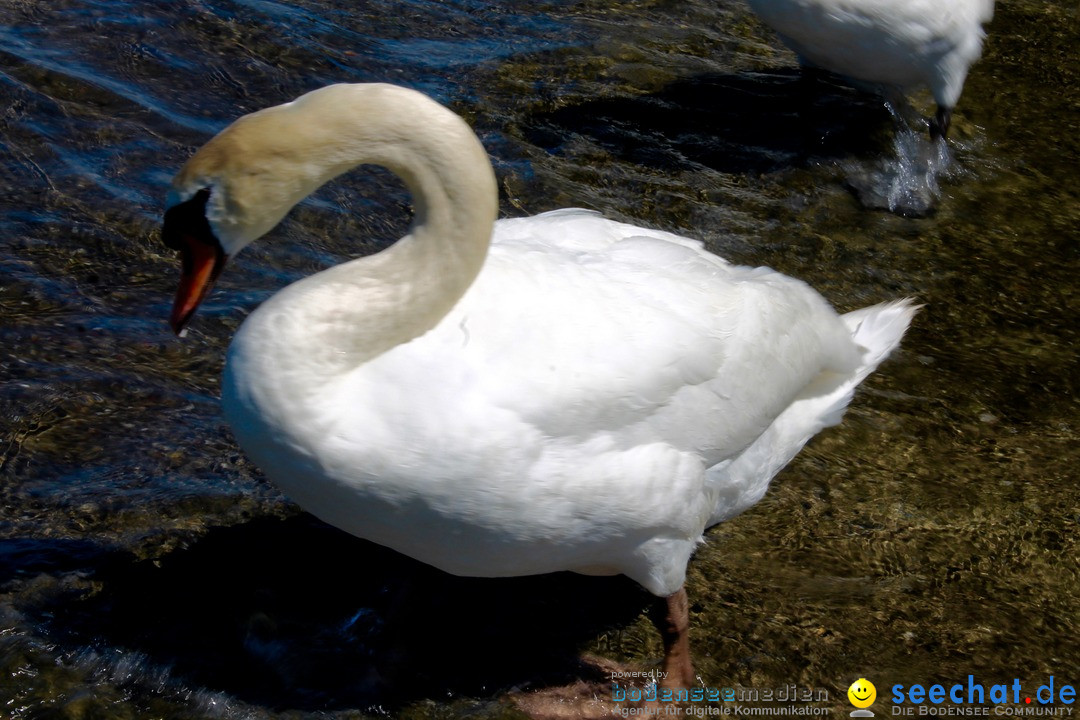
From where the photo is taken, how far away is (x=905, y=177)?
7.11m

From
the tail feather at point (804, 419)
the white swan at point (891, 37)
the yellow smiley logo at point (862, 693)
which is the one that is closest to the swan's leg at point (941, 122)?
the white swan at point (891, 37)

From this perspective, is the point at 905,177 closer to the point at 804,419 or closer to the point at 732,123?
the point at 732,123

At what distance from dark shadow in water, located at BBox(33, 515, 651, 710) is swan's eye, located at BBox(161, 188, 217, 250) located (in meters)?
1.31

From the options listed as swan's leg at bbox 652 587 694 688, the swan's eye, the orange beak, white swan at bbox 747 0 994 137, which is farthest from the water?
the swan's eye

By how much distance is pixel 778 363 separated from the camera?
4.13 meters

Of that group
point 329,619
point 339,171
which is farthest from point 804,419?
point 339,171

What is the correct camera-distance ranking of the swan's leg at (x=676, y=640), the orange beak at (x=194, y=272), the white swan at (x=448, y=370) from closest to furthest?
the white swan at (x=448, y=370) → the orange beak at (x=194, y=272) → the swan's leg at (x=676, y=640)

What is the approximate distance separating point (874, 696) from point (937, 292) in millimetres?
2712

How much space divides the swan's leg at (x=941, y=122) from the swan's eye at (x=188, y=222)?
214 inches

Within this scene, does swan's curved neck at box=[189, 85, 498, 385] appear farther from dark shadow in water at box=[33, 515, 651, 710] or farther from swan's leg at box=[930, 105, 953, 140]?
swan's leg at box=[930, 105, 953, 140]

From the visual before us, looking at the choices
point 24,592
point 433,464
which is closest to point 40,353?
point 24,592

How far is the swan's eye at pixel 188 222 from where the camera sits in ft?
10.6

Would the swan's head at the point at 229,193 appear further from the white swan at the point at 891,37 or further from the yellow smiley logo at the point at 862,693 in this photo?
the white swan at the point at 891,37

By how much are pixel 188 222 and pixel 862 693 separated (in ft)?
8.39
